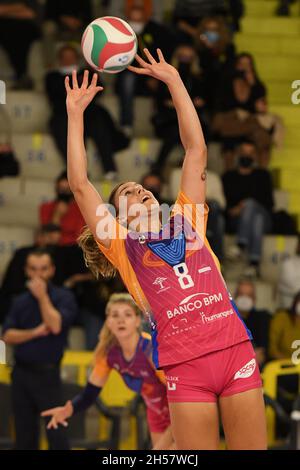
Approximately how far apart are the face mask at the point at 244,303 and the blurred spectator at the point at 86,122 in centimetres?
234

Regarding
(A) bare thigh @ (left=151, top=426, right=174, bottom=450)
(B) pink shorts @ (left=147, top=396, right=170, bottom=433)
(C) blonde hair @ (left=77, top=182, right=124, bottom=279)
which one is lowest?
(A) bare thigh @ (left=151, top=426, right=174, bottom=450)

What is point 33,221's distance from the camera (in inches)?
530

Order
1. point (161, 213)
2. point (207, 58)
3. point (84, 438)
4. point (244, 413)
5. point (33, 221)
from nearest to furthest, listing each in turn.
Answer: point (244, 413) < point (161, 213) < point (84, 438) < point (33, 221) < point (207, 58)

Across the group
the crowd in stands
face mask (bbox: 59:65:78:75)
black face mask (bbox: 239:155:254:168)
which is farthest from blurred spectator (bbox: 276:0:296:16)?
face mask (bbox: 59:65:78:75)

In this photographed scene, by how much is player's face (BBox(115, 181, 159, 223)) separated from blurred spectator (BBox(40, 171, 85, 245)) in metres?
5.62

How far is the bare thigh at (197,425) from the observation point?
247 inches

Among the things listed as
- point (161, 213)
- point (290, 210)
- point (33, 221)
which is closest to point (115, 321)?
point (161, 213)

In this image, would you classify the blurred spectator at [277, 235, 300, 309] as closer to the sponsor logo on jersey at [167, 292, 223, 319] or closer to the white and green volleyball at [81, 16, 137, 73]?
the white and green volleyball at [81, 16, 137, 73]

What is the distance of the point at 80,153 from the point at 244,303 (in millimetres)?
5616

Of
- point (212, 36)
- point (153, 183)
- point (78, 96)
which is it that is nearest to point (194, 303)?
point (78, 96)

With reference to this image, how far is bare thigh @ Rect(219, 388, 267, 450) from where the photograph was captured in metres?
6.28

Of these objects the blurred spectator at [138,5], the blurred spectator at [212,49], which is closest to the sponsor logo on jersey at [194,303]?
the blurred spectator at [212,49]

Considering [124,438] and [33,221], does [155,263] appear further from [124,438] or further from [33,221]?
[33,221]
